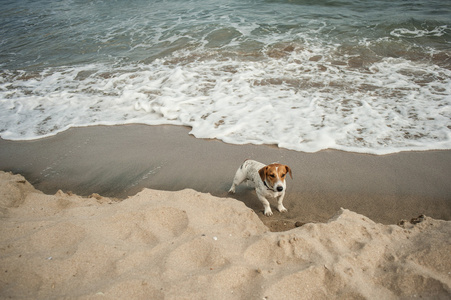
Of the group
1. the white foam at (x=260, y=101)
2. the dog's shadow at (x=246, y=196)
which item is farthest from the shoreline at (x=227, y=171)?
the white foam at (x=260, y=101)

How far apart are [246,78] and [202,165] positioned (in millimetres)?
3739

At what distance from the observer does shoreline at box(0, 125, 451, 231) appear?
11.6 ft

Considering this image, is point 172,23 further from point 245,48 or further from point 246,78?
point 246,78

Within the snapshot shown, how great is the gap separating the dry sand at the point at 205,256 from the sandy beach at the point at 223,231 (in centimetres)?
1

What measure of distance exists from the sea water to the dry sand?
7.27ft

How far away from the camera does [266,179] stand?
341 cm

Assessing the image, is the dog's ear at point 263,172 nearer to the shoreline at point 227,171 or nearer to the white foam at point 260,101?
the shoreline at point 227,171

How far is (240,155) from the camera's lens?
4668 mm

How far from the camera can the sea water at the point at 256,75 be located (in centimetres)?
525

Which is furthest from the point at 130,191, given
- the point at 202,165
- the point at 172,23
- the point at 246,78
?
the point at 172,23

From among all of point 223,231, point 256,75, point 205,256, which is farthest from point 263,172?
point 256,75

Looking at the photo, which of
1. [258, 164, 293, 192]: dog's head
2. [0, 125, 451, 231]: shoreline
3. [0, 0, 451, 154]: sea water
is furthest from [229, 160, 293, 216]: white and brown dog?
[0, 0, 451, 154]: sea water

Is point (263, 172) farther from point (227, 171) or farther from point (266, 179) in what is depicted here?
point (227, 171)

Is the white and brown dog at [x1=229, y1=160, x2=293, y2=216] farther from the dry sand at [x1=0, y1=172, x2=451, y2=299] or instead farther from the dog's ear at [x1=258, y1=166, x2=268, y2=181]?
the dry sand at [x1=0, y1=172, x2=451, y2=299]
